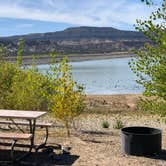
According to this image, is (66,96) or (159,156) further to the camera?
(66,96)

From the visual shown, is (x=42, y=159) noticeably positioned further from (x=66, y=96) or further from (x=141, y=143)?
(x=66, y=96)

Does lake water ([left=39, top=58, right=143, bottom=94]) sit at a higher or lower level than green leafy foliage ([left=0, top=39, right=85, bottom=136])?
lower

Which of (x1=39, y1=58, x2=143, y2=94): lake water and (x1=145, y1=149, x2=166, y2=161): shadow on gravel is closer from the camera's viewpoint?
(x1=145, y1=149, x2=166, y2=161): shadow on gravel

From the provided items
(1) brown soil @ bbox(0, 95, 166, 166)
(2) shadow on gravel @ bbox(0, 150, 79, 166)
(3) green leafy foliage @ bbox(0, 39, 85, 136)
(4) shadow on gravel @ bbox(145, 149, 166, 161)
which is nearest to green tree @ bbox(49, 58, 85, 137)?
(3) green leafy foliage @ bbox(0, 39, 85, 136)

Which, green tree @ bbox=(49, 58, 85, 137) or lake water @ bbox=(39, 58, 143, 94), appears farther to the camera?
lake water @ bbox=(39, 58, 143, 94)

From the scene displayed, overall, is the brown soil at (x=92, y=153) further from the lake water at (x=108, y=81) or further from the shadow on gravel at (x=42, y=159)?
the lake water at (x=108, y=81)

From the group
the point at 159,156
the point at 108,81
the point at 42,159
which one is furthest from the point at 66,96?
the point at 108,81

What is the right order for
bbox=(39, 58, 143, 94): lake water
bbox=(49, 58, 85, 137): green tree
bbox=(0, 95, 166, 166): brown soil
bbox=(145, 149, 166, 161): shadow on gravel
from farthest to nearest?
bbox=(39, 58, 143, 94): lake water → bbox=(49, 58, 85, 137): green tree → bbox=(145, 149, 166, 161): shadow on gravel → bbox=(0, 95, 166, 166): brown soil

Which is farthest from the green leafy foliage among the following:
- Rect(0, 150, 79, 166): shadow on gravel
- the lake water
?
Rect(0, 150, 79, 166): shadow on gravel

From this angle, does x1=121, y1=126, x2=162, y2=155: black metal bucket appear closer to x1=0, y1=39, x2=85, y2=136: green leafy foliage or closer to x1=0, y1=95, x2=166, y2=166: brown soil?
x1=0, y1=95, x2=166, y2=166: brown soil

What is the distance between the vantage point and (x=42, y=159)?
8.25m

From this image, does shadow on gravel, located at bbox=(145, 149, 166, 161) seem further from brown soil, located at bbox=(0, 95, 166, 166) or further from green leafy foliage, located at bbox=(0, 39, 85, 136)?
green leafy foliage, located at bbox=(0, 39, 85, 136)

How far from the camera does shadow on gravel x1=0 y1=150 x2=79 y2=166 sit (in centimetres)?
786

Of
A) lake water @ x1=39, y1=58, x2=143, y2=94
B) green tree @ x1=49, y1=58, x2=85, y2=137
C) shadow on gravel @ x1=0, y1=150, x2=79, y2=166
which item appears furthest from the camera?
lake water @ x1=39, y1=58, x2=143, y2=94
